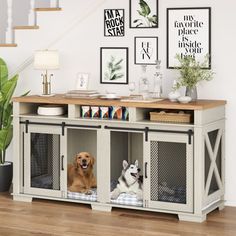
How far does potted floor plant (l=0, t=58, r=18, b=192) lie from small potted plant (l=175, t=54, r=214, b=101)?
1.53m

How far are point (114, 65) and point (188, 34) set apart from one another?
735mm

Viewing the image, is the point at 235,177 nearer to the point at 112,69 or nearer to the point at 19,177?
the point at 112,69

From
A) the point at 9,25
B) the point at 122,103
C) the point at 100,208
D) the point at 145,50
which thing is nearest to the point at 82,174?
the point at 100,208

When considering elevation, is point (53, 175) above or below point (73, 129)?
below

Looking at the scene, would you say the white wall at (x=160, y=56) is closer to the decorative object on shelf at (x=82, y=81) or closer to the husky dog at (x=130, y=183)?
the decorative object on shelf at (x=82, y=81)

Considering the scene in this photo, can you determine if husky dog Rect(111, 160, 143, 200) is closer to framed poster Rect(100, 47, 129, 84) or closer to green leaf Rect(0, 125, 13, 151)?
framed poster Rect(100, 47, 129, 84)

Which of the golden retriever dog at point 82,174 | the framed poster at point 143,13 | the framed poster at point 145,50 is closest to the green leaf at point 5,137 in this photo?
the golden retriever dog at point 82,174

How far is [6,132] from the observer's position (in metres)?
6.32

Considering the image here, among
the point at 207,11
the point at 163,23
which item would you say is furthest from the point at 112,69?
the point at 207,11

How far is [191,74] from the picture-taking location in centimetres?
571

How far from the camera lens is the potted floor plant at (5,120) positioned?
631 cm

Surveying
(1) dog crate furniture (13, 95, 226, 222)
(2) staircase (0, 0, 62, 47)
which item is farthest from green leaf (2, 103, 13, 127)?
(2) staircase (0, 0, 62, 47)

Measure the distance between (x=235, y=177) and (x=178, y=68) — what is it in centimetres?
103

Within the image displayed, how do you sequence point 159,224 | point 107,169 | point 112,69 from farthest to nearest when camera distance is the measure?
point 112,69 → point 107,169 → point 159,224
